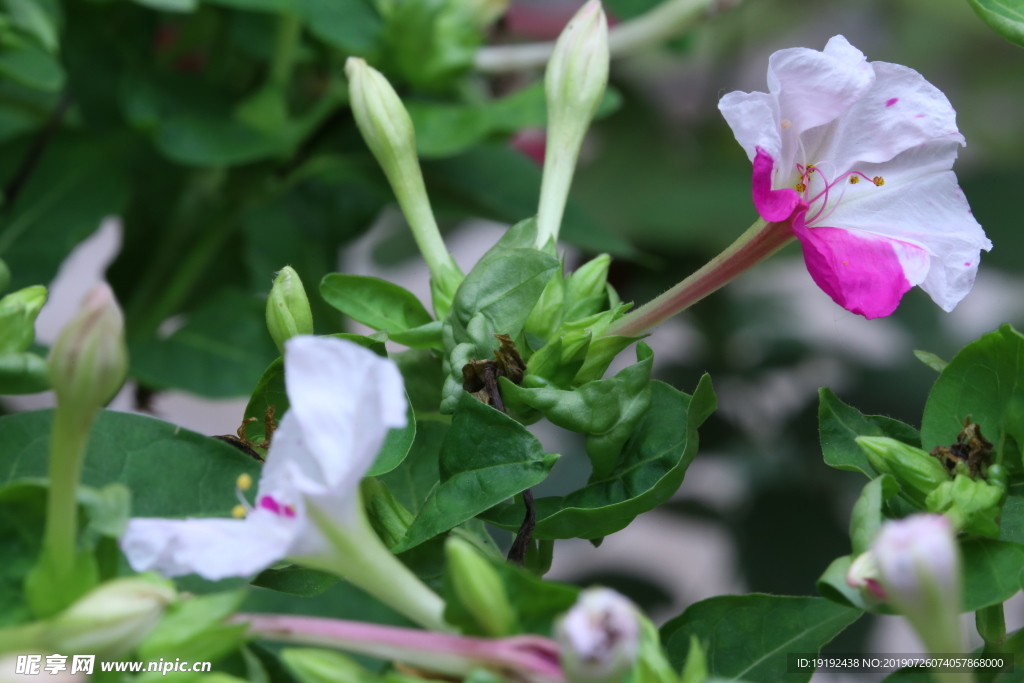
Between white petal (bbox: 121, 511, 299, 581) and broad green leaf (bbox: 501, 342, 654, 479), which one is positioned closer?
white petal (bbox: 121, 511, 299, 581)

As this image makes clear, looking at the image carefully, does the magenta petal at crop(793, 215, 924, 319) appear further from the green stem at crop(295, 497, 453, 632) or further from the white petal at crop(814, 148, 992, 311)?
the green stem at crop(295, 497, 453, 632)

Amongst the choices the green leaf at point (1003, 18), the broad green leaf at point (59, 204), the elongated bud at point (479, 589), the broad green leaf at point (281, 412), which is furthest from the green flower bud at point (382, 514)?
the broad green leaf at point (59, 204)

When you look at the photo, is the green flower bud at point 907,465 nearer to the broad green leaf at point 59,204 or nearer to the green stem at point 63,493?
the green stem at point 63,493

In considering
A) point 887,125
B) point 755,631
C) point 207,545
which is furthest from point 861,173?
point 207,545

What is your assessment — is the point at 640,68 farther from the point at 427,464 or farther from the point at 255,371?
the point at 427,464

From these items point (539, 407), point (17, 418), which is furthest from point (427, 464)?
point (17, 418)

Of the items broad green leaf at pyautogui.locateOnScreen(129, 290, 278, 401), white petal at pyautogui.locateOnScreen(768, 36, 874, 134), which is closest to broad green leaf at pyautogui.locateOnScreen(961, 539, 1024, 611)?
white petal at pyautogui.locateOnScreen(768, 36, 874, 134)
